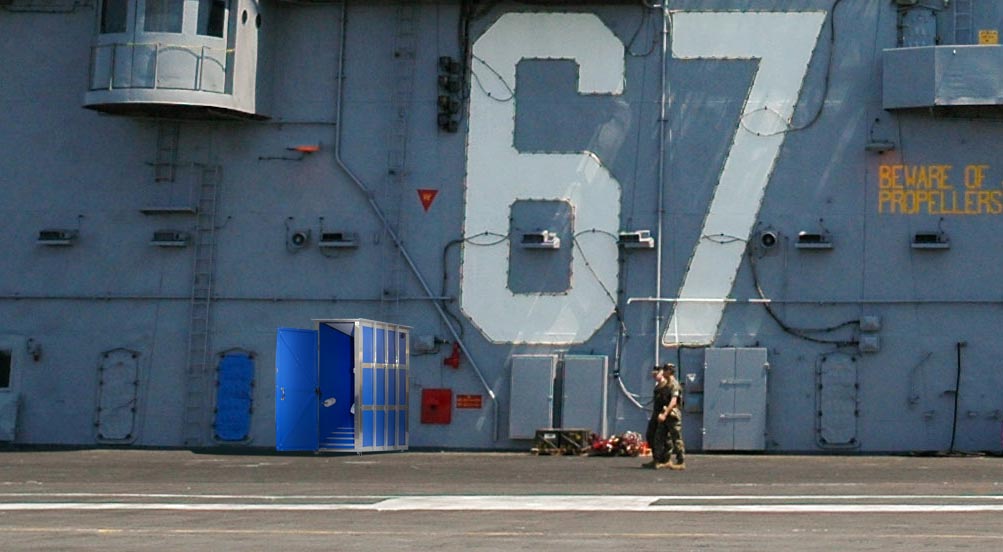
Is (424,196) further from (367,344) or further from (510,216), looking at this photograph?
(367,344)

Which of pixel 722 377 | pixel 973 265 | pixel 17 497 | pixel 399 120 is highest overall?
pixel 399 120

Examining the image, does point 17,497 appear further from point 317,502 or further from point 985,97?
point 985,97

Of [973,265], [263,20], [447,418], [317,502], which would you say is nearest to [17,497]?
[317,502]

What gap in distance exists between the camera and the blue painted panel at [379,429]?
33.0 meters

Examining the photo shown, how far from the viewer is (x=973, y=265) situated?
33875 mm

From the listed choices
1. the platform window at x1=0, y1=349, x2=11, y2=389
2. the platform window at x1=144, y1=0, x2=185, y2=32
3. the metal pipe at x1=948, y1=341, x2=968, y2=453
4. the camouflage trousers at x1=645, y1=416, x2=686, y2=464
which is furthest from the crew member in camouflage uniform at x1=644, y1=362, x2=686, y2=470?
the platform window at x1=0, y1=349, x2=11, y2=389

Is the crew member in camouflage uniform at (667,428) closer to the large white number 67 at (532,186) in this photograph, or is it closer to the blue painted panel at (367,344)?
the large white number 67 at (532,186)

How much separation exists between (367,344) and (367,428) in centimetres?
173

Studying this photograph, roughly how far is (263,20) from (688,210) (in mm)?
10402

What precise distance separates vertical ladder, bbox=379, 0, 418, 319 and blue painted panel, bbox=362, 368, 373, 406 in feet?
10.4

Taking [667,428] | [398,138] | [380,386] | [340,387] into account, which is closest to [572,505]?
[667,428]

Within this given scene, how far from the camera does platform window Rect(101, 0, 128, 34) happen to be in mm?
34406

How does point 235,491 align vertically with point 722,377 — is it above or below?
below

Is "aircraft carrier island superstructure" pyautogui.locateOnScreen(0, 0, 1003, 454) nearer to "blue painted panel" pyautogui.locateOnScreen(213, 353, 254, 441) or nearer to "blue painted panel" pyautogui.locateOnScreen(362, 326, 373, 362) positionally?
"blue painted panel" pyautogui.locateOnScreen(213, 353, 254, 441)
